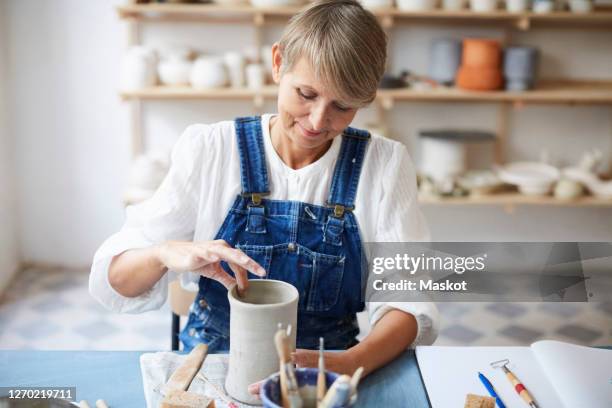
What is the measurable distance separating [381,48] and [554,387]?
2.15 ft

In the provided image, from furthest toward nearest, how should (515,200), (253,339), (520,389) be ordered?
(515,200) → (520,389) → (253,339)

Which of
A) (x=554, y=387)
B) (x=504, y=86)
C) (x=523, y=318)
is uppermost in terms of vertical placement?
(x=504, y=86)

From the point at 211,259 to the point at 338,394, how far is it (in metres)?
0.37

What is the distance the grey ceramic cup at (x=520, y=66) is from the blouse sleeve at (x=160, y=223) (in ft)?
7.08

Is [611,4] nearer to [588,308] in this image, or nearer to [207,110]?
[588,308]

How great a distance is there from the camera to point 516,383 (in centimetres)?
114

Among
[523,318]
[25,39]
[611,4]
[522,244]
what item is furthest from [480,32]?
[25,39]

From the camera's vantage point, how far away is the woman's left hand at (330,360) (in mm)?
1115

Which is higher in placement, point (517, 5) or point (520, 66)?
point (517, 5)

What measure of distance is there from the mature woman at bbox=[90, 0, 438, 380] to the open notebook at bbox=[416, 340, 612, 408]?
0.09m

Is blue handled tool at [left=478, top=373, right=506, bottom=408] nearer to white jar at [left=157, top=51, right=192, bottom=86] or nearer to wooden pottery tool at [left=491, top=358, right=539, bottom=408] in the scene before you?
wooden pottery tool at [left=491, top=358, right=539, bottom=408]

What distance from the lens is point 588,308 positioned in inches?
133

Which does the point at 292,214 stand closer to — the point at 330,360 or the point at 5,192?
the point at 330,360

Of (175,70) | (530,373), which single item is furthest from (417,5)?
(530,373)
